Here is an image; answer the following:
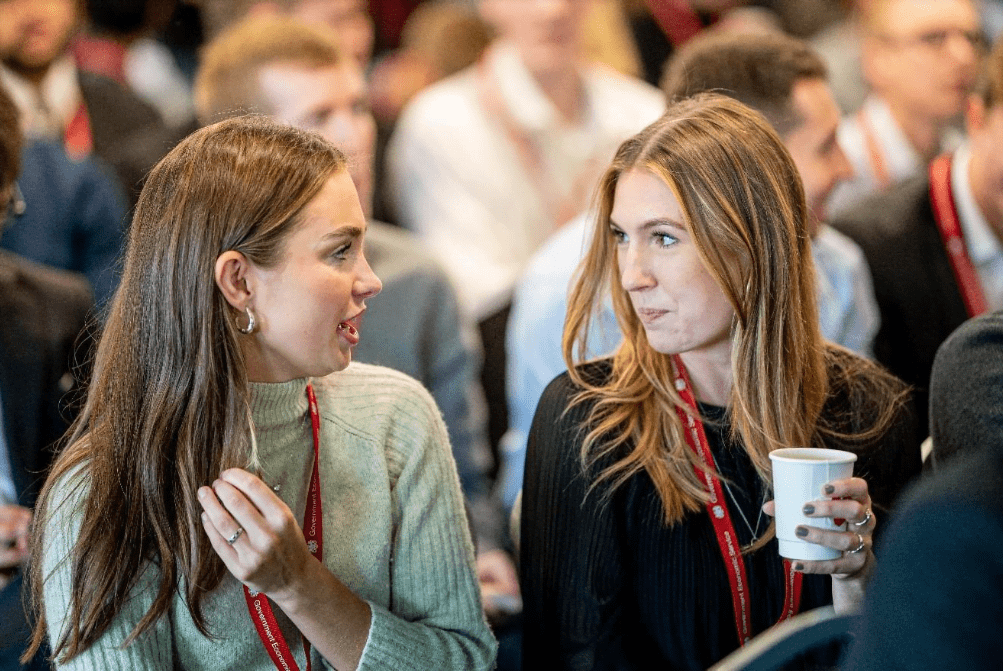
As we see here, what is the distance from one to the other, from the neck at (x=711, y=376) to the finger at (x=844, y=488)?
0.39m

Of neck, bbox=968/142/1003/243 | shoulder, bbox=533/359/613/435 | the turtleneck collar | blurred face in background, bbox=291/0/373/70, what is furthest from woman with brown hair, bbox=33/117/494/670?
blurred face in background, bbox=291/0/373/70

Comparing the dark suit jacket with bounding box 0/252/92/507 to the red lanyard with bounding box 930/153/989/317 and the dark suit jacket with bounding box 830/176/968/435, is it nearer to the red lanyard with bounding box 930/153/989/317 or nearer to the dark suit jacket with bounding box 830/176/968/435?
the dark suit jacket with bounding box 830/176/968/435


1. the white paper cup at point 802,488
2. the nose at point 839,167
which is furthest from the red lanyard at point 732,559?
the nose at point 839,167

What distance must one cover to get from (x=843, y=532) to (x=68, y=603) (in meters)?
1.06

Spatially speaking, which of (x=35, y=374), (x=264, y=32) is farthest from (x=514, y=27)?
(x=35, y=374)

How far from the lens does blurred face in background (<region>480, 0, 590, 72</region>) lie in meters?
3.91

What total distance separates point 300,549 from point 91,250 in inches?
71.3

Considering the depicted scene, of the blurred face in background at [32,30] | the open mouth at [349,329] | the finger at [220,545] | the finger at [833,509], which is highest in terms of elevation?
the blurred face in background at [32,30]

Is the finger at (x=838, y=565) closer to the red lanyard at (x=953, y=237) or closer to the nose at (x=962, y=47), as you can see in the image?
the red lanyard at (x=953, y=237)

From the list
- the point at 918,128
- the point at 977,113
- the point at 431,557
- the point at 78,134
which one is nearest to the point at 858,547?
the point at 431,557

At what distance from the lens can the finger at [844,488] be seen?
1494mm

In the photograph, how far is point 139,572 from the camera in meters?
1.58

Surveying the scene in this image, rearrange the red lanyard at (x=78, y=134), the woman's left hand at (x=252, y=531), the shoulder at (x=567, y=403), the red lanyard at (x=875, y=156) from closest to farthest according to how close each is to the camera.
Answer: the woman's left hand at (x=252, y=531) → the shoulder at (x=567, y=403) → the red lanyard at (x=78, y=134) → the red lanyard at (x=875, y=156)

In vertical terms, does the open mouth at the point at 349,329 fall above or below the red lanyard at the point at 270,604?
above
